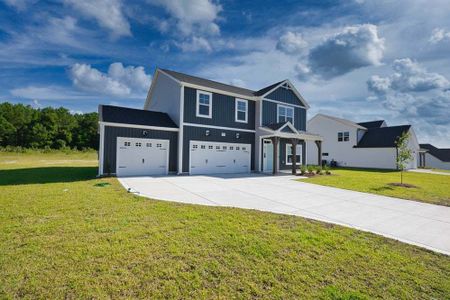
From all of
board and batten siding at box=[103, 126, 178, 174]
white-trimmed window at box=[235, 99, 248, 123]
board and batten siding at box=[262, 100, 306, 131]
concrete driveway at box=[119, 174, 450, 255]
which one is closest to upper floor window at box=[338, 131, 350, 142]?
board and batten siding at box=[262, 100, 306, 131]

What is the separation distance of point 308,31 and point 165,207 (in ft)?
37.8

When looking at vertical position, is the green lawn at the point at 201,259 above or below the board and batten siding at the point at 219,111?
below

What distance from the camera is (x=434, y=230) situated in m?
4.89

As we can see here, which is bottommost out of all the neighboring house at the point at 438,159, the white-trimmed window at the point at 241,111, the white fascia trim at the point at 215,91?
the neighboring house at the point at 438,159

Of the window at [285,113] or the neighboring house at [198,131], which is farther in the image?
the window at [285,113]

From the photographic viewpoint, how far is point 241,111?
55.1ft

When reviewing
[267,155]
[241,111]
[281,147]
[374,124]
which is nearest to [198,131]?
[241,111]

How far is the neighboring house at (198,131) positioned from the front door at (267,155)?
3.2 inches

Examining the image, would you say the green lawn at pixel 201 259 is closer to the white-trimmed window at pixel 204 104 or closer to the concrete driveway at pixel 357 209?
the concrete driveway at pixel 357 209

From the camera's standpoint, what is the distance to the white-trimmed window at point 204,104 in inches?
580

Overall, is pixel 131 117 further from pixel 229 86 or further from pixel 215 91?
pixel 229 86

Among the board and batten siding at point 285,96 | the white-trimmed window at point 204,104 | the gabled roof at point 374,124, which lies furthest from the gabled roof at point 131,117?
the gabled roof at point 374,124

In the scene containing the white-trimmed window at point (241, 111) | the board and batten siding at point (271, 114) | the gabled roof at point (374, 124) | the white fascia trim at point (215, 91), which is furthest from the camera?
the gabled roof at point (374, 124)

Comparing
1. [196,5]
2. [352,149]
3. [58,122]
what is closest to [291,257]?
[196,5]
